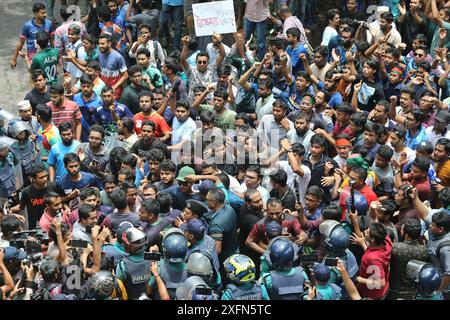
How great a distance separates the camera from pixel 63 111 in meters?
10.8

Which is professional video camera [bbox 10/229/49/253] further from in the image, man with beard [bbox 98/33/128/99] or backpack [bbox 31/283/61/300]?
man with beard [bbox 98/33/128/99]

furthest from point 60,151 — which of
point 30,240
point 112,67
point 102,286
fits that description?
point 102,286

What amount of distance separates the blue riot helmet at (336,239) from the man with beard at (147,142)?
115 inches

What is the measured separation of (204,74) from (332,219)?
13.8ft

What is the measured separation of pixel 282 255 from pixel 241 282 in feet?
1.45

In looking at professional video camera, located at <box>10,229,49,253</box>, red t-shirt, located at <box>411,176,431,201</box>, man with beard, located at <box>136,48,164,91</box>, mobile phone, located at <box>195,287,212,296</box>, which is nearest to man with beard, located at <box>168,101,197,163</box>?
man with beard, located at <box>136,48,164,91</box>

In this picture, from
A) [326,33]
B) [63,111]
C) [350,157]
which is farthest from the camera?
[326,33]

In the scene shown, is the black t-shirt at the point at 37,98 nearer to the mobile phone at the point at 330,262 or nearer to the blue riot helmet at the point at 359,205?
the blue riot helmet at the point at 359,205

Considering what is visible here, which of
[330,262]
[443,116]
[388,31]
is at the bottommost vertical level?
[330,262]

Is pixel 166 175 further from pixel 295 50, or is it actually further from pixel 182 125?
pixel 295 50

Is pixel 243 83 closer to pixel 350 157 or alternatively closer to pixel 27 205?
pixel 350 157

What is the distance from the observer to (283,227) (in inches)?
336

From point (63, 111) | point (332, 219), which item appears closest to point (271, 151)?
point (332, 219)

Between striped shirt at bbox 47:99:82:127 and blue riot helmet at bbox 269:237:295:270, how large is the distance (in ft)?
14.5
